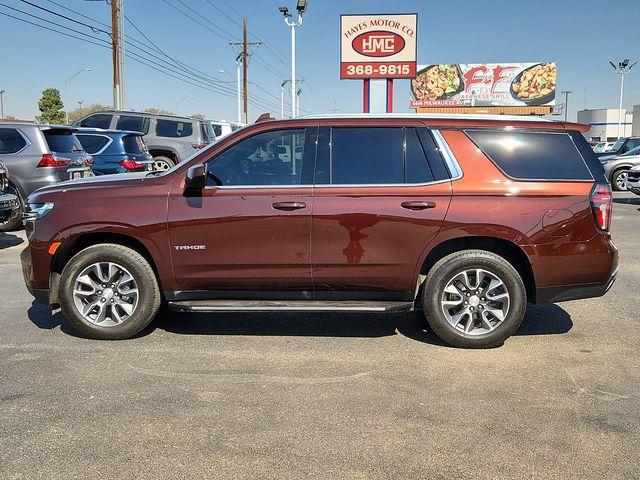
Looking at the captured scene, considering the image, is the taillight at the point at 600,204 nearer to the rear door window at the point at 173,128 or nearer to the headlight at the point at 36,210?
the headlight at the point at 36,210

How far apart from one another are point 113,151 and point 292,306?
1052 cm

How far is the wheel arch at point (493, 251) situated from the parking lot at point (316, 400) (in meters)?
0.55

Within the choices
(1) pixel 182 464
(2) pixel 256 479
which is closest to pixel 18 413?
(1) pixel 182 464

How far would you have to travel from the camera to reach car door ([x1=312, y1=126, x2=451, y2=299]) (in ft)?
15.7

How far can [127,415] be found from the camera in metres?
3.68

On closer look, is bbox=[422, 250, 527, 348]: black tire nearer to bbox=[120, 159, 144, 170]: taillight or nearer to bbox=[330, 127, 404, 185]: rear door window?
bbox=[330, 127, 404, 185]: rear door window

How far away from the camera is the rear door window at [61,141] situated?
10961 millimetres

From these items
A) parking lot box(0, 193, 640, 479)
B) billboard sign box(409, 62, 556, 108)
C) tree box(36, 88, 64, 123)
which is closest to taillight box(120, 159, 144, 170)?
parking lot box(0, 193, 640, 479)

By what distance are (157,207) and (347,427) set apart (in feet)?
7.99

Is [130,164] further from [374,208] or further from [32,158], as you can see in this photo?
[374,208]

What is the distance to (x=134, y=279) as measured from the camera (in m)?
5.00

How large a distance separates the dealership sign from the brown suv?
48.9ft

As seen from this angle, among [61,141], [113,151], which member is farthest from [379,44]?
[61,141]

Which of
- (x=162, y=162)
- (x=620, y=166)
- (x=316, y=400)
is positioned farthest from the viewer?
(x=620, y=166)
